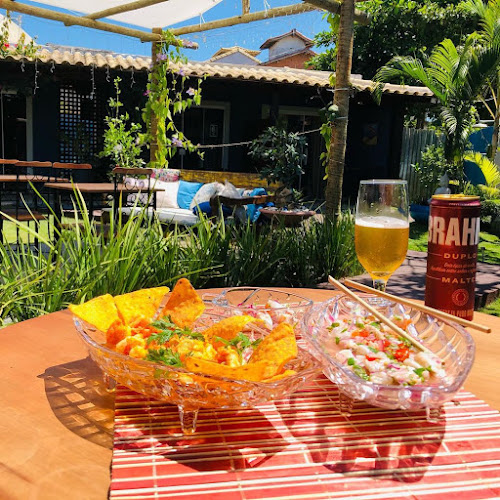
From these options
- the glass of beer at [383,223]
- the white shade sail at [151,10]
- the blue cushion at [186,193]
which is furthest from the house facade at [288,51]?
the glass of beer at [383,223]

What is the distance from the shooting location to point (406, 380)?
27.2 inches

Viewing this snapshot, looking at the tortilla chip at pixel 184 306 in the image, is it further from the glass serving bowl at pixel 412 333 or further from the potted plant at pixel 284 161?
the potted plant at pixel 284 161

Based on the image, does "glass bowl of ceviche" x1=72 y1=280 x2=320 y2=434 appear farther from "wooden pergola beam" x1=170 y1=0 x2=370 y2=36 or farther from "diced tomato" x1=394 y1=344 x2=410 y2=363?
"wooden pergola beam" x1=170 y1=0 x2=370 y2=36

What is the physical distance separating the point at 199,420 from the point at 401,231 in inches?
27.7

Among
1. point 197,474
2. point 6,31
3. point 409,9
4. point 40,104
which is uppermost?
point 409,9

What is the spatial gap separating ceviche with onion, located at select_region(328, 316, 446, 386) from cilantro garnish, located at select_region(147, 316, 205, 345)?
0.22 meters

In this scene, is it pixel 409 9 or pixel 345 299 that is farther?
pixel 409 9

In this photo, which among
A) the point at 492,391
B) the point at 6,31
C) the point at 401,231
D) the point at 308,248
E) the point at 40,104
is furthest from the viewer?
the point at 40,104

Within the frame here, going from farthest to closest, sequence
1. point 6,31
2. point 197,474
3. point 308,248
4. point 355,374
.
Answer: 1. point 6,31
2. point 308,248
3. point 355,374
4. point 197,474

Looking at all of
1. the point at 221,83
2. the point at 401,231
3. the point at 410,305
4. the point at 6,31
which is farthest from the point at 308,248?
the point at 221,83

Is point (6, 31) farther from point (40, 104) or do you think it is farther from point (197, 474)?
point (197, 474)

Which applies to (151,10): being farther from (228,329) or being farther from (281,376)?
(281,376)

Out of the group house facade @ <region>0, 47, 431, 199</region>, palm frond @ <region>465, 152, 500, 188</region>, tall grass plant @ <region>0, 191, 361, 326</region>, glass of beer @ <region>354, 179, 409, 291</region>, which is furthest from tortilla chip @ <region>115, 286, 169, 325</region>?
palm frond @ <region>465, 152, 500, 188</region>

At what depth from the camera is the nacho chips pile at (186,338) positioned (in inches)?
26.6
